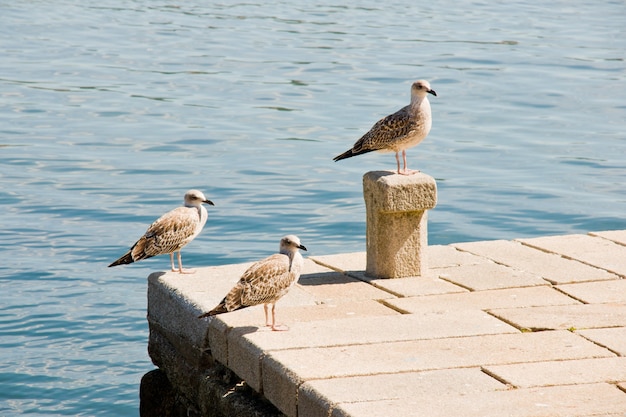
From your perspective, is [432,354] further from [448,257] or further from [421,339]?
[448,257]

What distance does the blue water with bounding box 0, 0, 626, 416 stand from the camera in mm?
12977

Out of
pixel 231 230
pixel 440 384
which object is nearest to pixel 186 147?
pixel 231 230

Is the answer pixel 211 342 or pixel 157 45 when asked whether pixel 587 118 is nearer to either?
pixel 157 45

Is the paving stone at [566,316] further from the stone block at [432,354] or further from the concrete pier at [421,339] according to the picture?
the stone block at [432,354]

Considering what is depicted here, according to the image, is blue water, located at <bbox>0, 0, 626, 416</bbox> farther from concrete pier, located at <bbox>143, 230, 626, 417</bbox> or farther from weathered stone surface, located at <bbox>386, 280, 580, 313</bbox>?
weathered stone surface, located at <bbox>386, 280, 580, 313</bbox>

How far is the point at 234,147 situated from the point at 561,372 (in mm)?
13918

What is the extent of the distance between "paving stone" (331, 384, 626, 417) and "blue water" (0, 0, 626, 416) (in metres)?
4.90

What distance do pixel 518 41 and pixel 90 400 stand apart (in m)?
24.0

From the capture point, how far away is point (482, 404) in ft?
21.2

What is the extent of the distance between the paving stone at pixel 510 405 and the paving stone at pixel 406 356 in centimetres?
51

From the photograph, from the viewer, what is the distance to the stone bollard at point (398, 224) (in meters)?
9.14

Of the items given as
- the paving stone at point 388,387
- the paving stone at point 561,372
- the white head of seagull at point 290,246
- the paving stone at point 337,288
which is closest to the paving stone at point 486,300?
the paving stone at point 337,288

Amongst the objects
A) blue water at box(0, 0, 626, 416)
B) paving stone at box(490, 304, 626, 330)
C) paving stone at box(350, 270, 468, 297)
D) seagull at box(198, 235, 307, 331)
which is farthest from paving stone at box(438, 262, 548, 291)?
blue water at box(0, 0, 626, 416)

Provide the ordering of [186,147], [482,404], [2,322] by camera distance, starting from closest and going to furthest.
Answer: [482,404] < [2,322] < [186,147]
